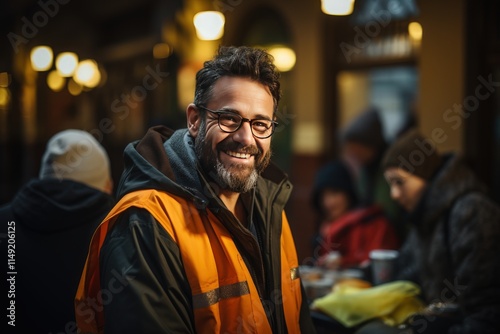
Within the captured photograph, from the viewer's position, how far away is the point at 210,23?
8625 mm

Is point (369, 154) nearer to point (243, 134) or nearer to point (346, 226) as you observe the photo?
point (346, 226)

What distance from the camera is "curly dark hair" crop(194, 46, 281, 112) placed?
8.08 ft

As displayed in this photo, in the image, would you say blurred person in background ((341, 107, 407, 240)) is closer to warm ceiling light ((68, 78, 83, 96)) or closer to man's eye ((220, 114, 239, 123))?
man's eye ((220, 114, 239, 123))

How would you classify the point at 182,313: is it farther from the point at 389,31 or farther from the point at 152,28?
the point at 152,28

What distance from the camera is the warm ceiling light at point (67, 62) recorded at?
41.7ft

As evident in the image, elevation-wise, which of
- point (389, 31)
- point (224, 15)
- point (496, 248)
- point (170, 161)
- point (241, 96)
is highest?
point (224, 15)

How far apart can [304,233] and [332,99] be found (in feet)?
5.51

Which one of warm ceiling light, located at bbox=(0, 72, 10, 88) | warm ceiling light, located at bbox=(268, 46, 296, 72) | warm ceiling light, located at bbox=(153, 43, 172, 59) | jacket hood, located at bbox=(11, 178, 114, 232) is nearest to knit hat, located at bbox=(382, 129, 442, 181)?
jacket hood, located at bbox=(11, 178, 114, 232)

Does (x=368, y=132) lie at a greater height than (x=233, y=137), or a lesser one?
lesser

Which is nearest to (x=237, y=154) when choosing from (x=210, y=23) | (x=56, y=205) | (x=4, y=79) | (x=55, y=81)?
Result: (x=56, y=205)

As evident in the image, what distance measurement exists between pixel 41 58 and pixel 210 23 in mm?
6267

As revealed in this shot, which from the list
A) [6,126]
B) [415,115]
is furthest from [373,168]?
[6,126]

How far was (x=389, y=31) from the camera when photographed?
6.98 m

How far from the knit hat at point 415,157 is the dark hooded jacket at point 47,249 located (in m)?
1.98
